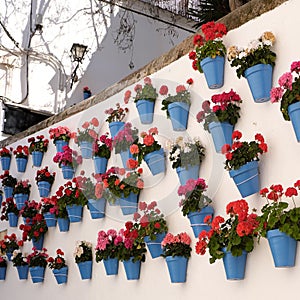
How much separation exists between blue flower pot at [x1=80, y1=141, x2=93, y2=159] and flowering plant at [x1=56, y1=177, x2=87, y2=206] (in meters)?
0.22

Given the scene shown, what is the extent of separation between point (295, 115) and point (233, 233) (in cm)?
70

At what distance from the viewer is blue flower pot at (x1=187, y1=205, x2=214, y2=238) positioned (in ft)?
10.8

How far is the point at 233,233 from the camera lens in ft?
9.42

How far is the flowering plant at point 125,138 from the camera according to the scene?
4.16 metres

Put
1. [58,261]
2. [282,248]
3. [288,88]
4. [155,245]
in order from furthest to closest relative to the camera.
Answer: [58,261] → [155,245] → [288,88] → [282,248]

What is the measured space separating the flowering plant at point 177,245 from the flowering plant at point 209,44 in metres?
1.09

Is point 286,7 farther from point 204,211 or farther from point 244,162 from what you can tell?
point 204,211

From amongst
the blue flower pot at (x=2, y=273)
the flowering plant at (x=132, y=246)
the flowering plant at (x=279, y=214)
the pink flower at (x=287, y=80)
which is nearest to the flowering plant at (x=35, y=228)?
the blue flower pot at (x=2, y=273)

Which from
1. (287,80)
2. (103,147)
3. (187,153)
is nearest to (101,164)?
(103,147)

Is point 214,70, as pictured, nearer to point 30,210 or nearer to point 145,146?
point 145,146

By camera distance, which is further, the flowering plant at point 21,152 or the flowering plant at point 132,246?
the flowering plant at point 21,152

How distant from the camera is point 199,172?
352 centimetres

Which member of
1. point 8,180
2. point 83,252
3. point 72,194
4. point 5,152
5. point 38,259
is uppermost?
point 5,152

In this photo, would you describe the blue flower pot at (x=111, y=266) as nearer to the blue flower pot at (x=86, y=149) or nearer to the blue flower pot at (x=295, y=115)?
the blue flower pot at (x=86, y=149)
